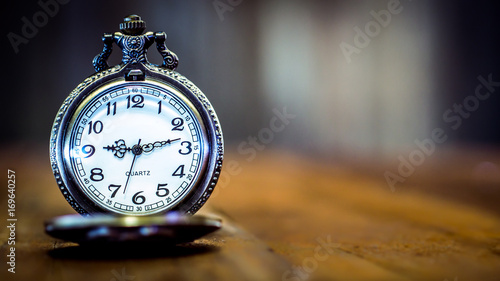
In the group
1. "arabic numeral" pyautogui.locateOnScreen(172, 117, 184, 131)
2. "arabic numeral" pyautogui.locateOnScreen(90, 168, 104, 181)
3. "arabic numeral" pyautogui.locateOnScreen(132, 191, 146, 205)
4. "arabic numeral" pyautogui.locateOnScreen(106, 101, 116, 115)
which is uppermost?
"arabic numeral" pyautogui.locateOnScreen(106, 101, 116, 115)

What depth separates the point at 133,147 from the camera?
1.11 metres

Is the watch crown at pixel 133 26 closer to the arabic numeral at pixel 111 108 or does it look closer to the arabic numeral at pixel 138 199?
the arabic numeral at pixel 111 108

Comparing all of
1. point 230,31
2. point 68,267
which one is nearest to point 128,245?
point 68,267

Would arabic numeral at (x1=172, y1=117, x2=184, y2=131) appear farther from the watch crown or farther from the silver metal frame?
the watch crown

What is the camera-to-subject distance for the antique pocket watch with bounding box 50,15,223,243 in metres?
1.10

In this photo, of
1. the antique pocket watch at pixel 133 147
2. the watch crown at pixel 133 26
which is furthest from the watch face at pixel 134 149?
the watch crown at pixel 133 26

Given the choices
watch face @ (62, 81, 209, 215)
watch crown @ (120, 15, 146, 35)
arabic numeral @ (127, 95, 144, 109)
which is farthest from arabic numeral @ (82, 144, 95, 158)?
watch crown @ (120, 15, 146, 35)

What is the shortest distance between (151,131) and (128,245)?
0.25 metres

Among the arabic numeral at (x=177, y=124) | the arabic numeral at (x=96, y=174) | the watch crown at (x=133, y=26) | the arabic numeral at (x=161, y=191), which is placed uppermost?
the watch crown at (x=133, y=26)

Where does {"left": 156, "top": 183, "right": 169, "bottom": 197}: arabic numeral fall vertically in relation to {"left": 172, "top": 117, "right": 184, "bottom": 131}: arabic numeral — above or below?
below

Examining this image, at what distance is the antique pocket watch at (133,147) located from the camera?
1.10 metres

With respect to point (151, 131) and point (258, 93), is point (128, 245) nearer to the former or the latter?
point (151, 131)

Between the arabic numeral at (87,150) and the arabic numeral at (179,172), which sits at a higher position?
the arabic numeral at (87,150)

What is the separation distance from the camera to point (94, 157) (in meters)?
1.11
